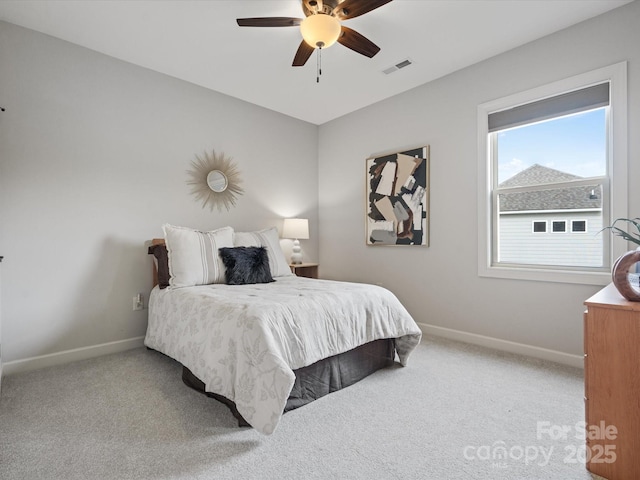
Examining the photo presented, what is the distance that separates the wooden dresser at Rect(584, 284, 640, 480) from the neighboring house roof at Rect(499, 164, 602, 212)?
1.41m

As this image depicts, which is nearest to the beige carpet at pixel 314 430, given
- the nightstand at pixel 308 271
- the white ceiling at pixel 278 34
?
the nightstand at pixel 308 271

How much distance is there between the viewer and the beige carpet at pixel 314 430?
141cm

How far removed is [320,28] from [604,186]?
7.59 feet

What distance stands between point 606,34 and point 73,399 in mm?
4347

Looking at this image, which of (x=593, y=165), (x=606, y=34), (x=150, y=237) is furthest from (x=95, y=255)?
(x=606, y=34)

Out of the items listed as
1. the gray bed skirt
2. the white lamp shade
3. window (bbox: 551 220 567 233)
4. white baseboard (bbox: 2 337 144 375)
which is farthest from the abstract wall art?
white baseboard (bbox: 2 337 144 375)

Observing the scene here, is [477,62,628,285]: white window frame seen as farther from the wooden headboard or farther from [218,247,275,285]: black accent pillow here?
the wooden headboard

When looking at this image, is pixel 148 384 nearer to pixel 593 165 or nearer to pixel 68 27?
pixel 68 27

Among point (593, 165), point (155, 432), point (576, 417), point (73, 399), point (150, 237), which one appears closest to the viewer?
point (155, 432)

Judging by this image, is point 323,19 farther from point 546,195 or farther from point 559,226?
point 559,226

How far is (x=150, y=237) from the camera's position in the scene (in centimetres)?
310

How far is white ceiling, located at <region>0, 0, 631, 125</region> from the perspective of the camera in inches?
88.7

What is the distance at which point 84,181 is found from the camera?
2.73m

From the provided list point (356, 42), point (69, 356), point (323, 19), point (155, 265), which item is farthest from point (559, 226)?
point (69, 356)
